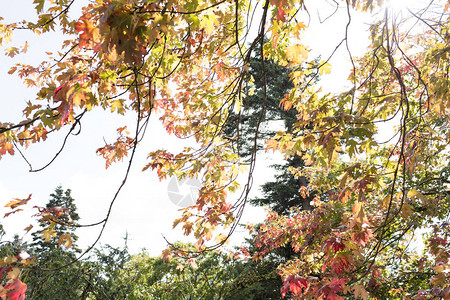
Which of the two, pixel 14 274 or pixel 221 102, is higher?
pixel 221 102

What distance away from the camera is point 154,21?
139cm

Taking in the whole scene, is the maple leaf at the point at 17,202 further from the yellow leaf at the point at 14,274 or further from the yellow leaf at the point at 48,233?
the yellow leaf at the point at 14,274

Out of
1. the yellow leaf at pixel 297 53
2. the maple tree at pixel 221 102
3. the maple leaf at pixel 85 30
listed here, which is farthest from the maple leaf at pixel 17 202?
the yellow leaf at pixel 297 53

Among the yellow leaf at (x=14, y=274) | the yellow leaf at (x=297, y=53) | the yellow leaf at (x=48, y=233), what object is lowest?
the yellow leaf at (x=14, y=274)

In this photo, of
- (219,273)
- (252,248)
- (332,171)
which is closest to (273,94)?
(252,248)

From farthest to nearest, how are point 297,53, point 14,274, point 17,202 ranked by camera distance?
point 297,53, point 17,202, point 14,274

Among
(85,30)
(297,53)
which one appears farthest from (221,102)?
(85,30)

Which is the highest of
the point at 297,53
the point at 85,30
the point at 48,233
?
the point at 297,53

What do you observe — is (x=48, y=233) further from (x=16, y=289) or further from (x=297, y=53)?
(x=297, y=53)

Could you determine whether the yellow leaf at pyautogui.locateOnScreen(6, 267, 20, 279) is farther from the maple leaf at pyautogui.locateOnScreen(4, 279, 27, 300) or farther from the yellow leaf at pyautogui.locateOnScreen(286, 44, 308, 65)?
the yellow leaf at pyautogui.locateOnScreen(286, 44, 308, 65)

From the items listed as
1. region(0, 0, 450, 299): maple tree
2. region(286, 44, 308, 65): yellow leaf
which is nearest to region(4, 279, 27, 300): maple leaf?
region(0, 0, 450, 299): maple tree

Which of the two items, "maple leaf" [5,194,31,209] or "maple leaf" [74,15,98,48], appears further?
"maple leaf" [5,194,31,209]

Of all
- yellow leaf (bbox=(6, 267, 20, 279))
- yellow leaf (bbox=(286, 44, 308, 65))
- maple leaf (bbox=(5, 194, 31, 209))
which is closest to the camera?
yellow leaf (bbox=(6, 267, 20, 279))

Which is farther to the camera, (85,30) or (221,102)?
(221,102)
